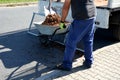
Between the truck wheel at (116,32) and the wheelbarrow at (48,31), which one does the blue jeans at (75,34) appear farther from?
the truck wheel at (116,32)

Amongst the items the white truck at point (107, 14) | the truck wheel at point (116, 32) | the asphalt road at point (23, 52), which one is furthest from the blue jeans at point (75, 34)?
the truck wheel at point (116, 32)

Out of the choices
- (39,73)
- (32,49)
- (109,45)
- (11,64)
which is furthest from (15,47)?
(109,45)

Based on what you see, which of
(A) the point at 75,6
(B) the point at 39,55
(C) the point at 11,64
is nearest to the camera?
(A) the point at 75,6

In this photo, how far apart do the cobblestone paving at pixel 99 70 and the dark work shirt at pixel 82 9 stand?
0.99 meters

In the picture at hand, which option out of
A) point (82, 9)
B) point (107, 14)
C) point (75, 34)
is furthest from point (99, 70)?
point (107, 14)

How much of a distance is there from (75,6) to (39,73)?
4.51 feet

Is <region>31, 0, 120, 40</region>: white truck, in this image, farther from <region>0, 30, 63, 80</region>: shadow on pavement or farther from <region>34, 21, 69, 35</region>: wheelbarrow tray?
<region>0, 30, 63, 80</region>: shadow on pavement

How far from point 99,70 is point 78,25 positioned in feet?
3.07

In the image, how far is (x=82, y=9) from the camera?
5020 millimetres

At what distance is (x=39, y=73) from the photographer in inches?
208

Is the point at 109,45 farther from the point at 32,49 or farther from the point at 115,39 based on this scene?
the point at 32,49

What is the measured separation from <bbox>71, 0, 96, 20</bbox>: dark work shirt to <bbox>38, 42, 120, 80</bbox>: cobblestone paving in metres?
0.99

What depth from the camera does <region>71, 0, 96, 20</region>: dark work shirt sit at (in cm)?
501

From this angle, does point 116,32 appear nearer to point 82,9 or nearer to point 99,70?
point 99,70
